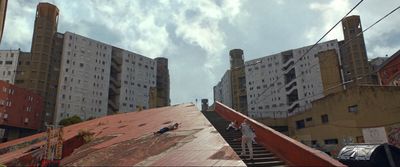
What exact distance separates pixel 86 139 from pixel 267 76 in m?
75.7

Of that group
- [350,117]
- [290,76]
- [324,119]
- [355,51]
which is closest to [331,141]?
[324,119]

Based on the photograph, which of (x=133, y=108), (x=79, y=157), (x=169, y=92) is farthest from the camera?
(x=169, y=92)

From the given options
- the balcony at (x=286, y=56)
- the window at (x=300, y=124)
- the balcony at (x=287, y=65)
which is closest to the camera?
the window at (x=300, y=124)

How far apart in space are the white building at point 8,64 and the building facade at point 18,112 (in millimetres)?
11050

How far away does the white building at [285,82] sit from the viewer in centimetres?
7669

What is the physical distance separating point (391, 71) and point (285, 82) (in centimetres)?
5209

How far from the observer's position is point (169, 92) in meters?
102

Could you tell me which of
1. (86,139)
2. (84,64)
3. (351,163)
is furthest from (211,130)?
(84,64)

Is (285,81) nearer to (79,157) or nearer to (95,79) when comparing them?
(95,79)

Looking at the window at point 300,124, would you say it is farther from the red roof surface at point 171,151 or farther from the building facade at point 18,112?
the building facade at point 18,112

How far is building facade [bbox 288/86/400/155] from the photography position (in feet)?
97.9

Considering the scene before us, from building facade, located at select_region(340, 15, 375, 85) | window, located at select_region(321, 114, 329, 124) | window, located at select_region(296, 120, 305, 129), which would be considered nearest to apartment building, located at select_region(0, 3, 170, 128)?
window, located at select_region(296, 120, 305, 129)

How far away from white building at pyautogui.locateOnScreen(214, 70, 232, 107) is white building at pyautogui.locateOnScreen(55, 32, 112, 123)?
4273cm

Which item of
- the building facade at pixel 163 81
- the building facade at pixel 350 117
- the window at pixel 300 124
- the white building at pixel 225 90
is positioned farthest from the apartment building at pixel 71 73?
the building facade at pixel 350 117
